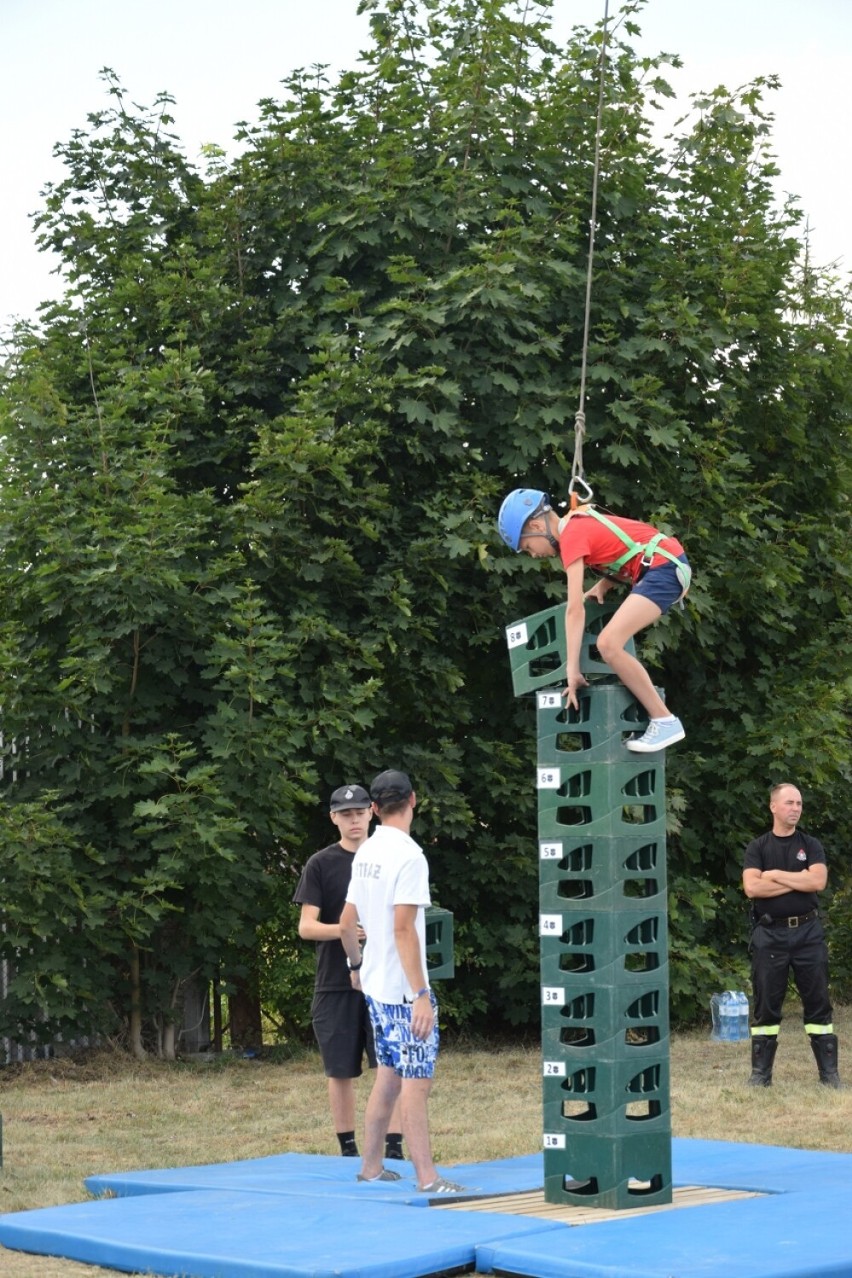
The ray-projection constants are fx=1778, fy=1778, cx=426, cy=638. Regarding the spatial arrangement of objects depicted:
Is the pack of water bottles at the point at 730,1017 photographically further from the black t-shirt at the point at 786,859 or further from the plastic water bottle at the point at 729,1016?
the black t-shirt at the point at 786,859

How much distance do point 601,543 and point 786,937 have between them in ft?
15.5

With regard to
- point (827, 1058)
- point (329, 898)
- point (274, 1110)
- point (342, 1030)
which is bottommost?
point (274, 1110)

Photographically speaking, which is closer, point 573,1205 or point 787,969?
point 573,1205

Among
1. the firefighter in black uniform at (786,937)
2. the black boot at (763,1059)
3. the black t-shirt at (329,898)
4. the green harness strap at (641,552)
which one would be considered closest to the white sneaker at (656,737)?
the green harness strap at (641,552)

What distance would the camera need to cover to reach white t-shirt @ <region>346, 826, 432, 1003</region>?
7051 mm

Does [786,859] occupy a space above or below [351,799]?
below

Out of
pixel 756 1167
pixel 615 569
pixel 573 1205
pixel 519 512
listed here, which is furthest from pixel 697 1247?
pixel 519 512

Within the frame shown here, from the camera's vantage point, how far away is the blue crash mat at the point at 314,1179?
7617 mm

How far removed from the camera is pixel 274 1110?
444 inches

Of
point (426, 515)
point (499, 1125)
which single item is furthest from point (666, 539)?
point (426, 515)

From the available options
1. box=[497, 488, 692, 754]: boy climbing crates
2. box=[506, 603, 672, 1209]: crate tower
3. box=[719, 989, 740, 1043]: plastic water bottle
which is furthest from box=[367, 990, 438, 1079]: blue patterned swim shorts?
box=[719, 989, 740, 1043]: plastic water bottle

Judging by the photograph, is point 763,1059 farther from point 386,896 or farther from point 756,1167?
point 386,896

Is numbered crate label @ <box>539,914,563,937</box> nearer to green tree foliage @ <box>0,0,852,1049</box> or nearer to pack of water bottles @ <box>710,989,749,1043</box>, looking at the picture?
green tree foliage @ <box>0,0,852,1049</box>

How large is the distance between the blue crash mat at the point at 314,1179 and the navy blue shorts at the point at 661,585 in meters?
2.62
